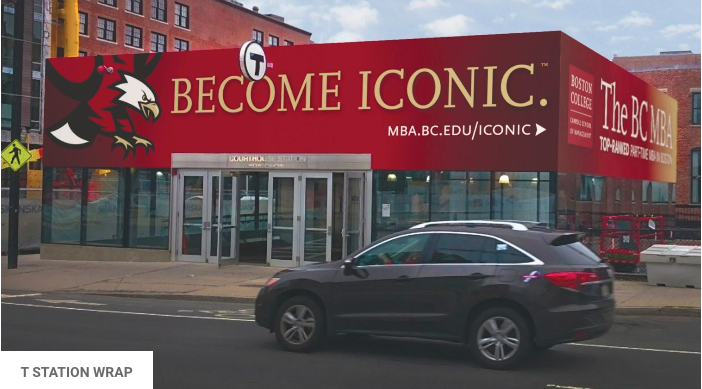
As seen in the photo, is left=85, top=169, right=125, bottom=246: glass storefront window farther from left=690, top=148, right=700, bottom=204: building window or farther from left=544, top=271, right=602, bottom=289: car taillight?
left=690, top=148, right=700, bottom=204: building window

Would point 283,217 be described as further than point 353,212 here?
Yes

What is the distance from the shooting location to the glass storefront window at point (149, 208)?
79.8ft

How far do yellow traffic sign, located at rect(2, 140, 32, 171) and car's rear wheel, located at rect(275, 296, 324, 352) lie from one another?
13.4 metres

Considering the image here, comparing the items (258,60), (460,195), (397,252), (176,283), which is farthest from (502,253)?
(258,60)

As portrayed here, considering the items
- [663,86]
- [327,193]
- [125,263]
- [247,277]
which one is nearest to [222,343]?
[247,277]

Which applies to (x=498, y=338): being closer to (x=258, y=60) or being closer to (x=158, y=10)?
(x=258, y=60)

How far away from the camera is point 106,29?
70.9 meters

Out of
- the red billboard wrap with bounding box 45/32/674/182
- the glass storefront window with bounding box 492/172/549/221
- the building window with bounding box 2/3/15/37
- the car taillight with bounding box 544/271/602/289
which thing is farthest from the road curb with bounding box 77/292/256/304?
the building window with bounding box 2/3/15/37

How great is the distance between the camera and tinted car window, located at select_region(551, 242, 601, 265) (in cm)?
1008

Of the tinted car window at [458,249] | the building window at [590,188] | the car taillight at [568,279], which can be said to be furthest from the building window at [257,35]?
the car taillight at [568,279]

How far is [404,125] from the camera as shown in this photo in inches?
846

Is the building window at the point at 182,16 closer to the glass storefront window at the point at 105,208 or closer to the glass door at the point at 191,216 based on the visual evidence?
the glass storefront window at the point at 105,208

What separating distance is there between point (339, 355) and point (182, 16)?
7016cm

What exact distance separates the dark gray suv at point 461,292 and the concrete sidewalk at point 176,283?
19.1 ft
